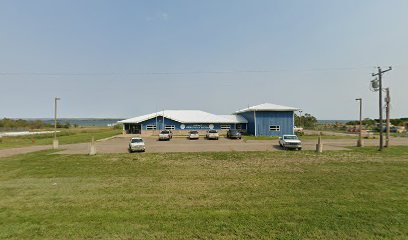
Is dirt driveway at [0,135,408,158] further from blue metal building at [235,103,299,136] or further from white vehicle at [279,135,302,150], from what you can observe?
blue metal building at [235,103,299,136]

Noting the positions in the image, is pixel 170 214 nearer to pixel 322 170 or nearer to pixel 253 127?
pixel 322 170

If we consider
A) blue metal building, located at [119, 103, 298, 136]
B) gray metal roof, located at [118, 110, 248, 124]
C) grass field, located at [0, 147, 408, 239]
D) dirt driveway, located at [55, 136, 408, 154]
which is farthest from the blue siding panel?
grass field, located at [0, 147, 408, 239]

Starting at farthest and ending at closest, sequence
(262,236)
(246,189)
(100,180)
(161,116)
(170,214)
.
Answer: (161,116) → (100,180) → (246,189) → (170,214) → (262,236)

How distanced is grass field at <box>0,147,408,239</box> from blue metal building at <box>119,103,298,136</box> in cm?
3057

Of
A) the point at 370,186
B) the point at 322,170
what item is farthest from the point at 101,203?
the point at 322,170

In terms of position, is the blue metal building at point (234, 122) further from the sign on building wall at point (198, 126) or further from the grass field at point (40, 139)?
the grass field at point (40, 139)

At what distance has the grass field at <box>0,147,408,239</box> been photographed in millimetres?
5438

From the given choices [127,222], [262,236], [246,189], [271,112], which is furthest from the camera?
[271,112]

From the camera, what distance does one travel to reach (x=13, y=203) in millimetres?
7555

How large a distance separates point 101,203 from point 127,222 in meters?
2.08

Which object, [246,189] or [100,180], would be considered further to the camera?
[100,180]

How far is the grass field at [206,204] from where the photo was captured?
544 centimetres

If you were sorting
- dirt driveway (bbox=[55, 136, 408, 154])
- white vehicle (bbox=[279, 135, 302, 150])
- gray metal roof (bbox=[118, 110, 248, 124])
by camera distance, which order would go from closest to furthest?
white vehicle (bbox=[279, 135, 302, 150]) → dirt driveway (bbox=[55, 136, 408, 154]) → gray metal roof (bbox=[118, 110, 248, 124])

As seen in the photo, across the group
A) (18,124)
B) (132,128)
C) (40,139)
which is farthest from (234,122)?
(18,124)
